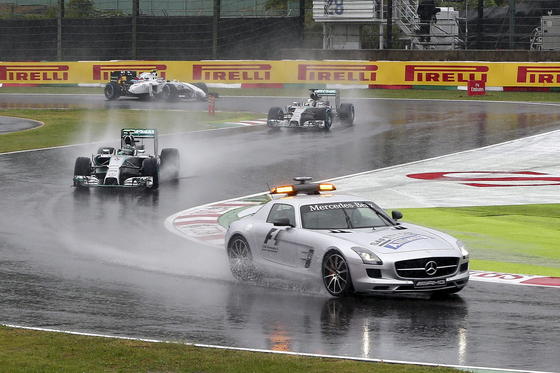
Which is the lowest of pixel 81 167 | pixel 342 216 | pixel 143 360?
pixel 143 360

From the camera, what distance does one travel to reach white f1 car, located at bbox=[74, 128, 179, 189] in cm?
2606

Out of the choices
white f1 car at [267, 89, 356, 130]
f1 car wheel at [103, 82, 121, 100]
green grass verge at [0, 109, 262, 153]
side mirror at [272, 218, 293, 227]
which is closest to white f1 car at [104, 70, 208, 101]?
f1 car wheel at [103, 82, 121, 100]

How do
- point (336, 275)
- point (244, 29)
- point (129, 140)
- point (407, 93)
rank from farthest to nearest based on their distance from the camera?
point (244, 29) → point (407, 93) → point (129, 140) → point (336, 275)

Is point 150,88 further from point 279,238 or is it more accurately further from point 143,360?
point 143,360

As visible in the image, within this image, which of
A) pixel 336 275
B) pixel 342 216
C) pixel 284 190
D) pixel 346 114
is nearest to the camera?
pixel 336 275

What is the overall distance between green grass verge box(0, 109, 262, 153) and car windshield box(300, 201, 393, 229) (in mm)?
21501

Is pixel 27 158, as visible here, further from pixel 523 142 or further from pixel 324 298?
pixel 324 298

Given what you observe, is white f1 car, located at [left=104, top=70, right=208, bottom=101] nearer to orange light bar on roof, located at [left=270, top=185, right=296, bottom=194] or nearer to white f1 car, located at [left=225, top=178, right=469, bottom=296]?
white f1 car, located at [left=225, top=178, right=469, bottom=296]

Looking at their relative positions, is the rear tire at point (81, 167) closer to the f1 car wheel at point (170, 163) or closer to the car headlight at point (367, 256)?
the f1 car wheel at point (170, 163)

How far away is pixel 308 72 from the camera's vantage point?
56500 millimetres

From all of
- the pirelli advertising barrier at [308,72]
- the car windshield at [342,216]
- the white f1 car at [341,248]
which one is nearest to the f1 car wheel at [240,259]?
the white f1 car at [341,248]

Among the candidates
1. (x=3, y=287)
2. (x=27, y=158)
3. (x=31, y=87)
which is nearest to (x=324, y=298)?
(x=3, y=287)

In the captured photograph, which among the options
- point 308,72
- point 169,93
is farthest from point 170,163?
point 308,72

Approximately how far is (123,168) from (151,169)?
75 cm
